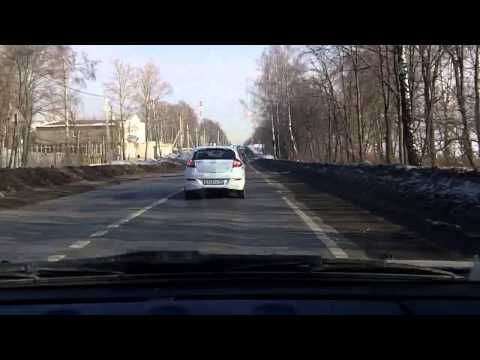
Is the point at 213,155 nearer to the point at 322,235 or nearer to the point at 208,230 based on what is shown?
the point at 208,230

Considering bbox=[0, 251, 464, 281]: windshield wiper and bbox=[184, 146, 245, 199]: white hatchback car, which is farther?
bbox=[184, 146, 245, 199]: white hatchback car

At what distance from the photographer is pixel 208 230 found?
36.9ft

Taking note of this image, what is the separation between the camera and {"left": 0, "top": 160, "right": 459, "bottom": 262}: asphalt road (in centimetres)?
898

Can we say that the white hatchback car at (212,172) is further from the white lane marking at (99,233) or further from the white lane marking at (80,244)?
the white lane marking at (80,244)

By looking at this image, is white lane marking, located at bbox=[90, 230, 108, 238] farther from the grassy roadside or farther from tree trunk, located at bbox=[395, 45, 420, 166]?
tree trunk, located at bbox=[395, 45, 420, 166]

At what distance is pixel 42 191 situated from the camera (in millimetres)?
24703

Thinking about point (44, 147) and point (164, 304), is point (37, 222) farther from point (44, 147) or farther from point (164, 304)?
point (44, 147)

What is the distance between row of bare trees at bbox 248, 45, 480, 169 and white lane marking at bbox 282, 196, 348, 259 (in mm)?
10239

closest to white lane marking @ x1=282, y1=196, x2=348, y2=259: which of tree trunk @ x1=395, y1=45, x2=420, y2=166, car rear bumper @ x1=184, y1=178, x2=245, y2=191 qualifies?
car rear bumper @ x1=184, y1=178, x2=245, y2=191

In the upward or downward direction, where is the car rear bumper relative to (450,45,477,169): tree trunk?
downward

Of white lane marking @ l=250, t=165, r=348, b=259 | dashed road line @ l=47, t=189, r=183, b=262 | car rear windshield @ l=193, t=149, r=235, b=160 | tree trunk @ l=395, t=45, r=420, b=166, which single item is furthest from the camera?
tree trunk @ l=395, t=45, r=420, b=166

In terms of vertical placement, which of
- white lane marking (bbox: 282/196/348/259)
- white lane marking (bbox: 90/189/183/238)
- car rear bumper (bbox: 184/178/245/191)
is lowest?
white lane marking (bbox: 282/196/348/259)

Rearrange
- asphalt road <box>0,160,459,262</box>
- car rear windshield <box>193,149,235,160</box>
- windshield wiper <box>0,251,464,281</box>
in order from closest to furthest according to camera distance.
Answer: windshield wiper <box>0,251,464,281</box> < asphalt road <box>0,160,459,262</box> < car rear windshield <box>193,149,235,160</box>

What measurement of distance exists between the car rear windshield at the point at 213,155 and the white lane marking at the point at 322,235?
3.46 metres
